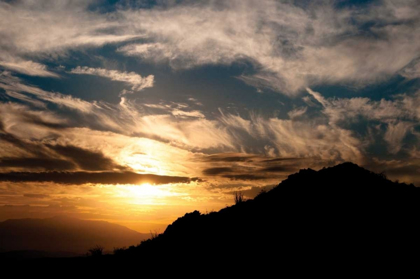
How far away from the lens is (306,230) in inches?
587

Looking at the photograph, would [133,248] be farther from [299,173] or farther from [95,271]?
[299,173]

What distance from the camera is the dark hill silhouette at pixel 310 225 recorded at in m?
13.5

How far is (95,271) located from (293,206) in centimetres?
1272

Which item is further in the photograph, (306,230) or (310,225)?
(310,225)

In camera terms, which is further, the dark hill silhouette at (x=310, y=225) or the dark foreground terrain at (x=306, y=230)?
the dark hill silhouette at (x=310, y=225)

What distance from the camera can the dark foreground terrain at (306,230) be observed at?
1323 centimetres

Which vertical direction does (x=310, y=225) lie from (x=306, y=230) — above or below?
above

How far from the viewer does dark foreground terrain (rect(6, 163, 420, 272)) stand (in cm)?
1323

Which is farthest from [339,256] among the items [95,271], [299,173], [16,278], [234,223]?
[16,278]

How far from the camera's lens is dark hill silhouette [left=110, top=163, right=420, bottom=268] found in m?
13.5

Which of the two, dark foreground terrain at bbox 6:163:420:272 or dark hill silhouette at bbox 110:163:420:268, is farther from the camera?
dark hill silhouette at bbox 110:163:420:268

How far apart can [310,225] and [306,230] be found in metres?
0.41

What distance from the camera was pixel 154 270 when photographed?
16.9m

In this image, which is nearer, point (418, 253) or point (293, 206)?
point (418, 253)
